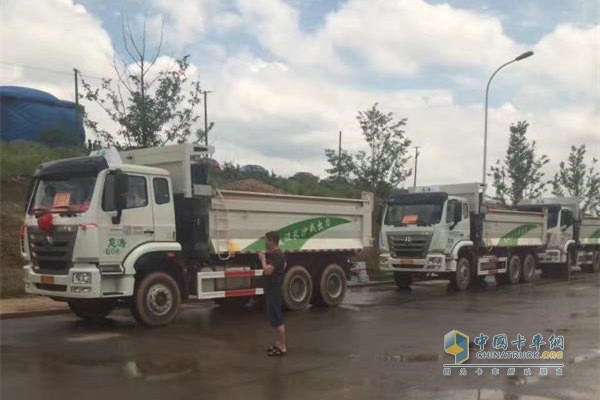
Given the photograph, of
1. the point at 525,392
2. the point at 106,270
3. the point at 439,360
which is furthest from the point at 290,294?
the point at 525,392

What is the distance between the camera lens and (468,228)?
737 inches

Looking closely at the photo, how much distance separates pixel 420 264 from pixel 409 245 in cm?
61

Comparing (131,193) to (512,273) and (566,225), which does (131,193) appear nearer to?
(512,273)

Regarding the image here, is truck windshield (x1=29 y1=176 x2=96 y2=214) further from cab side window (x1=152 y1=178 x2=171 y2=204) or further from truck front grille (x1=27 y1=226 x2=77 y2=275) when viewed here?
cab side window (x1=152 y1=178 x2=171 y2=204)

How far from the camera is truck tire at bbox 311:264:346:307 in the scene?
552 inches

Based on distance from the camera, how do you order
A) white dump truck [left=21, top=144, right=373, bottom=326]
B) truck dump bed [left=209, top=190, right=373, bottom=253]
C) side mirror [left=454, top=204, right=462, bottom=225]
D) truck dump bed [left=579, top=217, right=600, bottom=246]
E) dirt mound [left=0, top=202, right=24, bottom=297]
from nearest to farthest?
white dump truck [left=21, top=144, right=373, bottom=326]
truck dump bed [left=209, top=190, right=373, bottom=253]
dirt mound [left=0, top=202, right=24, bottom=297]
side mirror [left=454, top=204, right=462, bottom=225]
truck dump bed [left=579, top=217, right=600, bottom=246]

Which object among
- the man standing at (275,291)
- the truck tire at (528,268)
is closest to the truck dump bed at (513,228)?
the truck tire at (528,268)

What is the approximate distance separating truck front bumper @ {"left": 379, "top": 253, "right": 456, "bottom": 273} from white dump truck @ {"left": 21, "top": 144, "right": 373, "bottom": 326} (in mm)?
4870

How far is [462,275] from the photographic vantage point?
18578 mm

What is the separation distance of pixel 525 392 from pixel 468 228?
1238cm

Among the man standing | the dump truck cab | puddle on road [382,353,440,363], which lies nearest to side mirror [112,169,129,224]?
the dump truck cab

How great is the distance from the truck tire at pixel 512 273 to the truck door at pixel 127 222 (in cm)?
1398

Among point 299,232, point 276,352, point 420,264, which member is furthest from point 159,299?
point 420,264

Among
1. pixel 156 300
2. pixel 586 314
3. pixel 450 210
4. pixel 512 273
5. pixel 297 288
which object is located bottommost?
pixel 512 273
